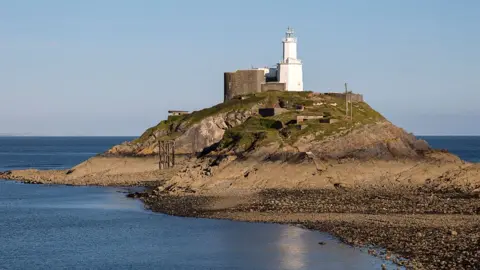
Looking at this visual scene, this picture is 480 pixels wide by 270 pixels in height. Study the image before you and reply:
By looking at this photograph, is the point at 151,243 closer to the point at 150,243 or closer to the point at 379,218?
the point at 150,243

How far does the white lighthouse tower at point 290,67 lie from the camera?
101 meters

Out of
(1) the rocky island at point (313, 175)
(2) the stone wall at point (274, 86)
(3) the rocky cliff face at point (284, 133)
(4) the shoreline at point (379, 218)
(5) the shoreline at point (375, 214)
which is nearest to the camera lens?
(4) the shoreline at point (379, 218)

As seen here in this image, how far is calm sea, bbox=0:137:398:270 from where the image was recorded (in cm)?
4081

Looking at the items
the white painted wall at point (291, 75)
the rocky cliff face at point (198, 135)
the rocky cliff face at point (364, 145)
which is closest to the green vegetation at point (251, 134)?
the rocky cliff face at point (198, 135)

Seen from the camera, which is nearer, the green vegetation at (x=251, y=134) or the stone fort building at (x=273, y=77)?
the green vegetation at (x=251, y=134)

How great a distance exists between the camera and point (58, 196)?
75562mm

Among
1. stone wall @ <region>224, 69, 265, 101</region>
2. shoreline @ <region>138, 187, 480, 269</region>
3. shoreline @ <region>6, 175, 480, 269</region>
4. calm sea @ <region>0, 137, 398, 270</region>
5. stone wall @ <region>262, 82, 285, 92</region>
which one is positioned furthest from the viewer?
stone wall @ <region>224, 69, 265, 101</region>

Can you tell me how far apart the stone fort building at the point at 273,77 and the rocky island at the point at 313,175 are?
3.91m

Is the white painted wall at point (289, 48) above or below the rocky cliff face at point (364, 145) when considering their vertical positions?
above

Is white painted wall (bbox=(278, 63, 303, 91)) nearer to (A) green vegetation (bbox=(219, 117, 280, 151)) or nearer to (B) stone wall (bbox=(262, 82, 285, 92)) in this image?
(B) stone wall (bbox=(262, 82, 285, 92))

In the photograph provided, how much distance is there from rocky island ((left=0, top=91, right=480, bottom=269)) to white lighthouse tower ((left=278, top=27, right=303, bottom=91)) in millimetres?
5307

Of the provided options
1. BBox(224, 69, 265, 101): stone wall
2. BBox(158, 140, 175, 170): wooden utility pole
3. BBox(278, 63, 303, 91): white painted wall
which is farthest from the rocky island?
BBox(278, 63, 303, 91): white painted wall

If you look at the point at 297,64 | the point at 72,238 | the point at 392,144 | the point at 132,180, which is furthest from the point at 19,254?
the point at 297,64

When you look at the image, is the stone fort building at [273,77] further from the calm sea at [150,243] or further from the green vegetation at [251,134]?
the calm sea at [150,243]
